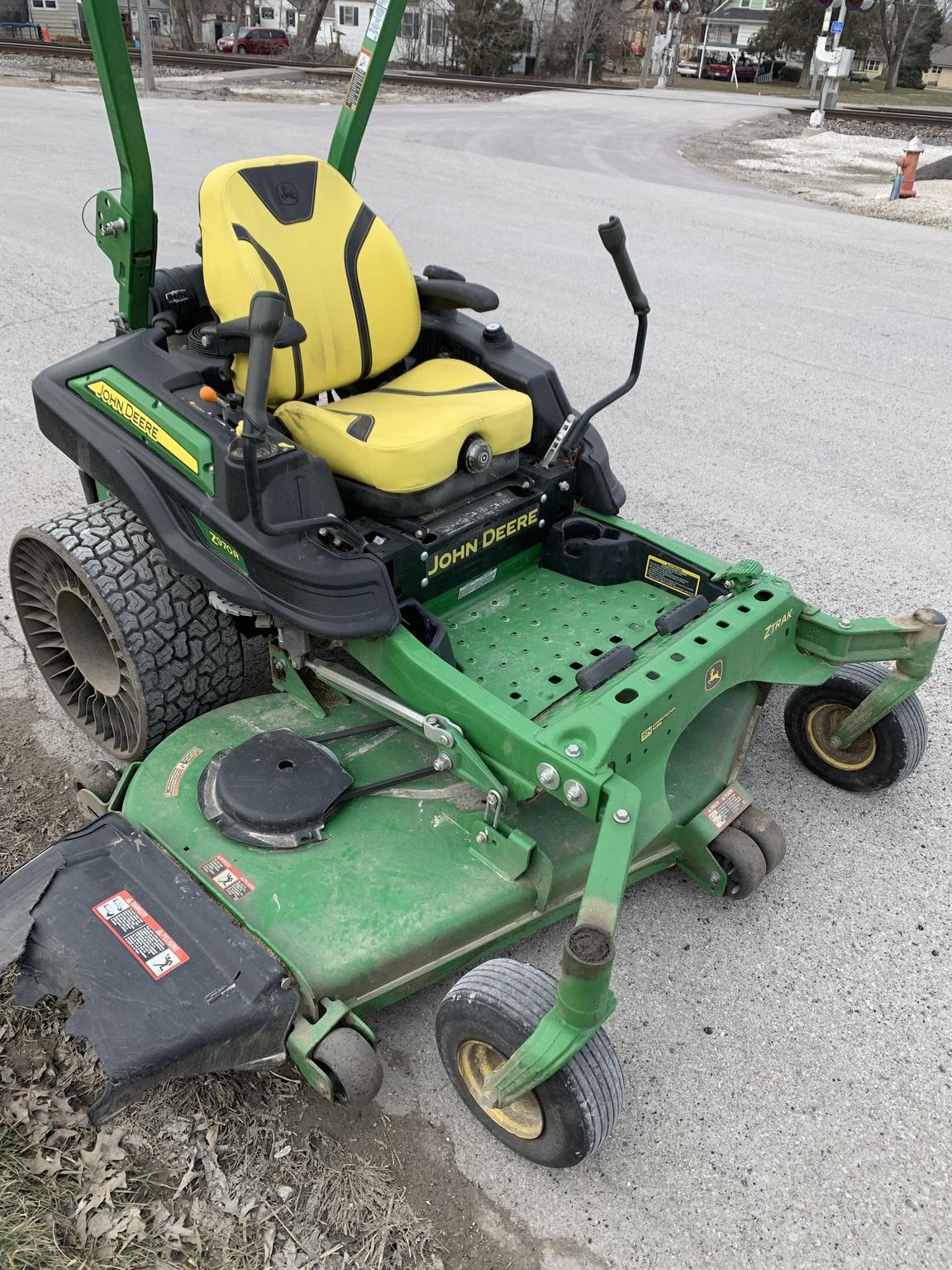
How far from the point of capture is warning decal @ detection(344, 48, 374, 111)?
338 cm

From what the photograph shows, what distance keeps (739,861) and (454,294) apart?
2.00 m

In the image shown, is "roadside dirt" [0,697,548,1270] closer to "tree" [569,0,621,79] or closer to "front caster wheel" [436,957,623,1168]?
"front caster wheel" [436,957,623,1168]

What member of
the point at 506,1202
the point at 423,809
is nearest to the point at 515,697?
the point at 423,809

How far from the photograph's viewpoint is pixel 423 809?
102 inches

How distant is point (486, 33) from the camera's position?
33594mm

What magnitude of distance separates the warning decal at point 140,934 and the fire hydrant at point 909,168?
12.2m

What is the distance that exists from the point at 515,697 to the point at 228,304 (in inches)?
54.3

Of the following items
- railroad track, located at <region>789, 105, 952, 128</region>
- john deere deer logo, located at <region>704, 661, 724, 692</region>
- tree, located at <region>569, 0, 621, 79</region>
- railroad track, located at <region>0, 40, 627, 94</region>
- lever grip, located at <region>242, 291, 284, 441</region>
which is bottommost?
john deere deer logo, located at <region>704, 661, 724, 692</region>

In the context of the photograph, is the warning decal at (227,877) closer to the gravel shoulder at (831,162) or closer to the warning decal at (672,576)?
the warning decal at (672,576)

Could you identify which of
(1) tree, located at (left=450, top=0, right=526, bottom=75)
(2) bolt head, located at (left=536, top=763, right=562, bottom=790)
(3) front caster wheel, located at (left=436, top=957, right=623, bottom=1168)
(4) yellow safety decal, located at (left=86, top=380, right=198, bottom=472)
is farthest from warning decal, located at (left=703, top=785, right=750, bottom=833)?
(1) tree, located at (left=450, top=0, right=526, bottom=75)

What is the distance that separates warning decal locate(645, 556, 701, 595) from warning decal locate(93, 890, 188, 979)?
172cm

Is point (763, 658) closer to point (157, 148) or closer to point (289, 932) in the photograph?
point (289, 932)

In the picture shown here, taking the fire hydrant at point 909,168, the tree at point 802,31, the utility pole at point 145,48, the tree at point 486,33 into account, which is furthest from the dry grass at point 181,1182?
the tree at point 802,31

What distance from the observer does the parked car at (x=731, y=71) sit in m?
39.4
